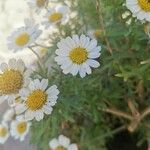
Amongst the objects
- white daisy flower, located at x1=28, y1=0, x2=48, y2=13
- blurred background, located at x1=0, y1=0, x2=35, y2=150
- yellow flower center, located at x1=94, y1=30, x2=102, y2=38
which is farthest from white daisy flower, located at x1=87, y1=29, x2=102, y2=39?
blurred background, located at x1=0, y1=0, x2=35, y2=150

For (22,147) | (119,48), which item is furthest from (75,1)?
(22,147)

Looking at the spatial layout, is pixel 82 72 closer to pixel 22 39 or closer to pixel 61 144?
pixel 22 39

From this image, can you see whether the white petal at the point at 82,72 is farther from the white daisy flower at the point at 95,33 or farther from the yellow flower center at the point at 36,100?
the white daisy flower at the point at 95,33

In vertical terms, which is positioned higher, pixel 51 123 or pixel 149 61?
pixel 149 61

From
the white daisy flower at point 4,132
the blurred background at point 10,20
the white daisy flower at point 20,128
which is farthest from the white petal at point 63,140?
the blurred background at point 10,20

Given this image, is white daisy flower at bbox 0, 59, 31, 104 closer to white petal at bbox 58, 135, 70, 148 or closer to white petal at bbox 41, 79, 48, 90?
white petal at bbox 41, 79, 48, 90

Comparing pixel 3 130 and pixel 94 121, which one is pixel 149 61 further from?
pixel 3 130

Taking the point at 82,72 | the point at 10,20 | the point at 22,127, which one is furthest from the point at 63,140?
the point at 10,20
